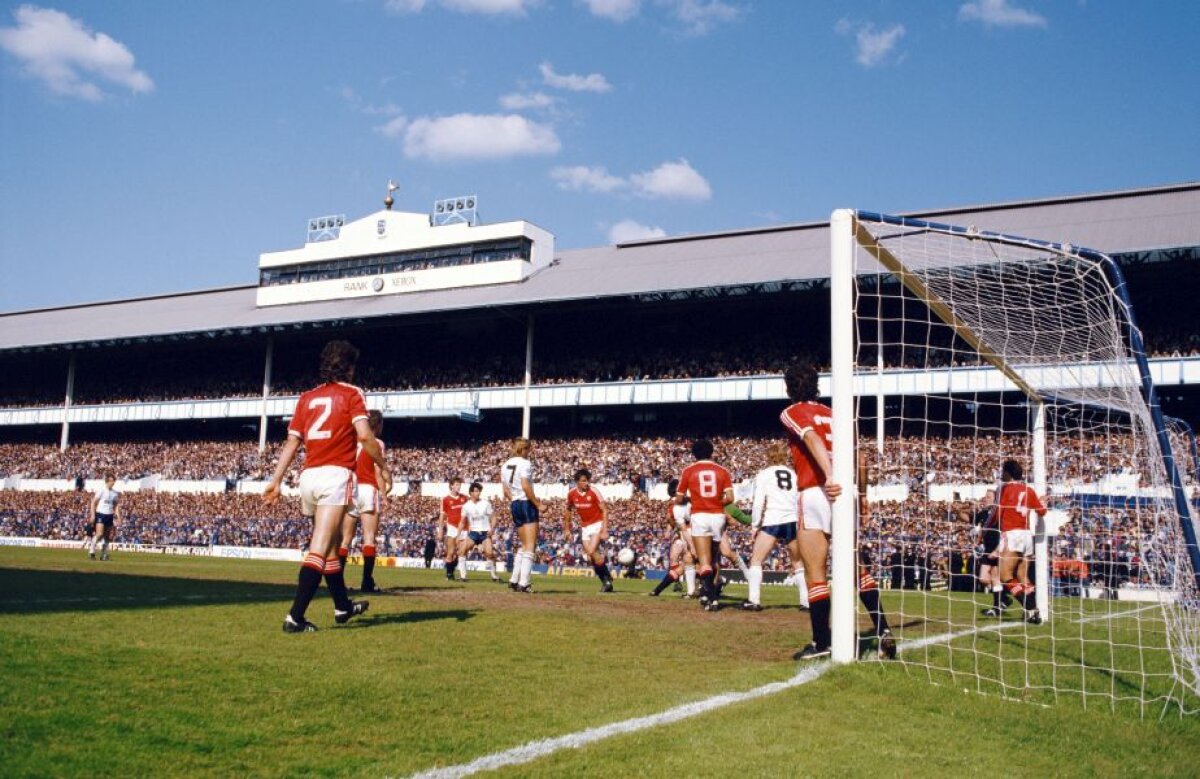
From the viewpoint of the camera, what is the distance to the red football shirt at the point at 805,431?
286 inches

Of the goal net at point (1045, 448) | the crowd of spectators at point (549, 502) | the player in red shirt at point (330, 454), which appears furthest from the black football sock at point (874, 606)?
the crowd of spectators at point (549, 502)

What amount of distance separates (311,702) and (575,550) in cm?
2837

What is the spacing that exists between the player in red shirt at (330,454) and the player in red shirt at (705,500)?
5.29 metres

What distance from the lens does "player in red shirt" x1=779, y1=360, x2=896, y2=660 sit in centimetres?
699

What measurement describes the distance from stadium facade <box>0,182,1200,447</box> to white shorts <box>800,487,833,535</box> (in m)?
23.4

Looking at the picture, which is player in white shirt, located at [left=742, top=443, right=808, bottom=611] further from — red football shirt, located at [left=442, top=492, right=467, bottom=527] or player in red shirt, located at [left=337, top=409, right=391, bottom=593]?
red football shirt, located at [left=442, top=492, right=467, bottom=527]

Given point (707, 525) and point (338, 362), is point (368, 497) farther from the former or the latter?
point (707, 525)

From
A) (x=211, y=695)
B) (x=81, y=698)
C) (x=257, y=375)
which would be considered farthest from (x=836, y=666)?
(x=257, y=375)

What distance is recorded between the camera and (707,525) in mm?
12336

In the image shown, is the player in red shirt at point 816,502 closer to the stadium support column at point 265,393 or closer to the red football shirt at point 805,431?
the red football shirt at point 805,431

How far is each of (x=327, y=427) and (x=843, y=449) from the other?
4110mm

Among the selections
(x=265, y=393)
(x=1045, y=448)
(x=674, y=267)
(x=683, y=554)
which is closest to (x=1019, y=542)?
(x=1045, y=448)

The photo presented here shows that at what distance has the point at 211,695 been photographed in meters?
4.65

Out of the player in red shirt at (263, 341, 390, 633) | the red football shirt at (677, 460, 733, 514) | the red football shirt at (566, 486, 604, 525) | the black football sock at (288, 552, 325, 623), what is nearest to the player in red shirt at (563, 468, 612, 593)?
the red football shirt at (566, 486, 604, 525)
